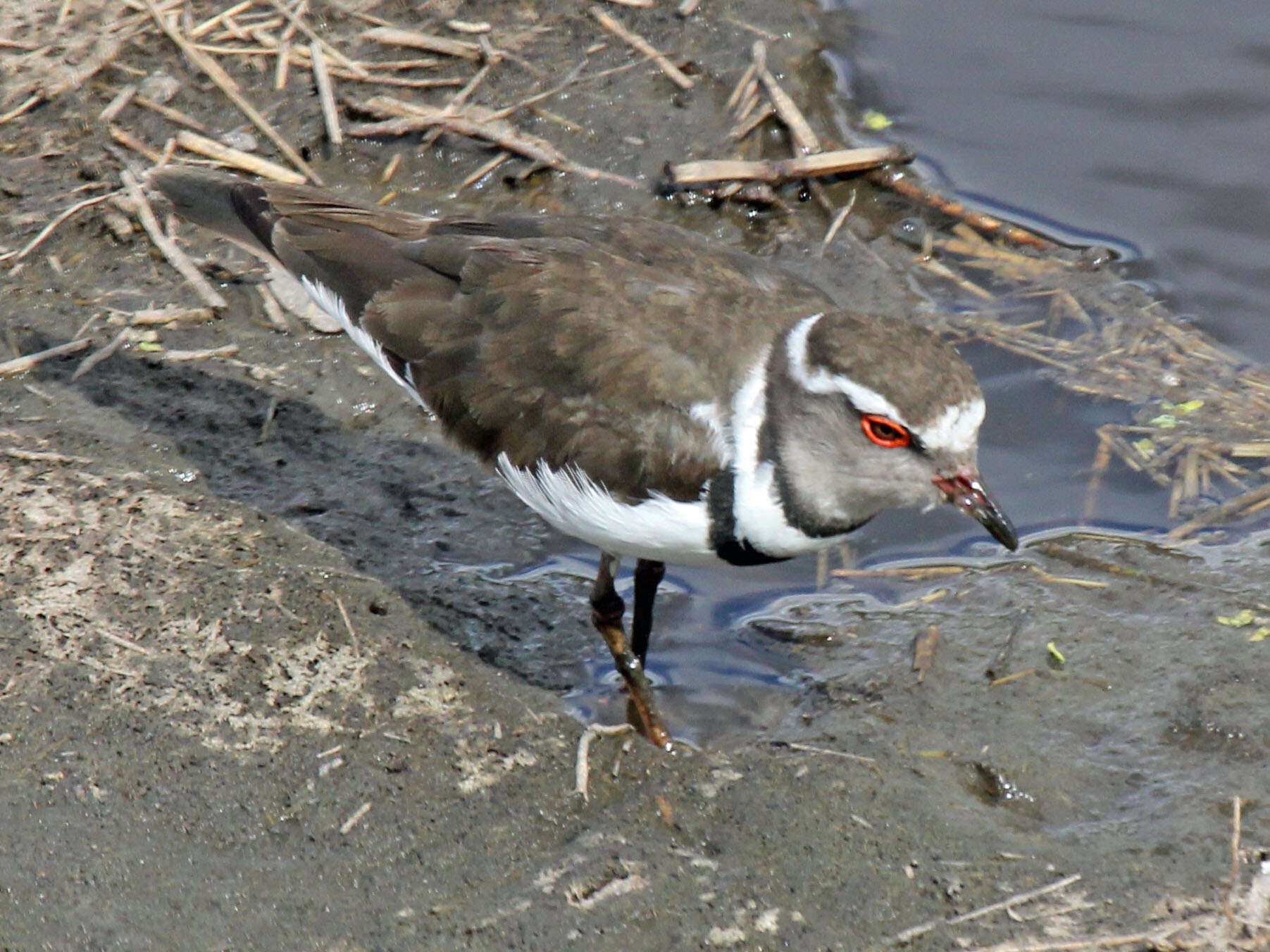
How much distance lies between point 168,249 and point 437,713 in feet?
A: 10.6

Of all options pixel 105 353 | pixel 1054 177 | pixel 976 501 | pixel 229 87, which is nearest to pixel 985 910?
pixel 976 501

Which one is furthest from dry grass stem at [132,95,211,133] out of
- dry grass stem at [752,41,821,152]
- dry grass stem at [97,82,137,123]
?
dry grass stem at [752,41,821,152]

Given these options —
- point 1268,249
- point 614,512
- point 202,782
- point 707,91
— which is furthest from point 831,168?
point 202,782

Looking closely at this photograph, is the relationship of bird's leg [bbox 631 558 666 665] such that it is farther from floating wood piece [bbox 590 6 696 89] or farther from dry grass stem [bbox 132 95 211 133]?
dry grass stem [bbox 132 95 211 133]

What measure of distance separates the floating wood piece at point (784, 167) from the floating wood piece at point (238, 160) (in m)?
1.99

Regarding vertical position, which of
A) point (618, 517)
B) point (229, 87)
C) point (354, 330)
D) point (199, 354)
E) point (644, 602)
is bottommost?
point (644, 602)

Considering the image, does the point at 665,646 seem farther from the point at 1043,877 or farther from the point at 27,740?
the point at 27,740

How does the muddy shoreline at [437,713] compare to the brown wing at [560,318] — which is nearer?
the muddy shoreline at [437,713]

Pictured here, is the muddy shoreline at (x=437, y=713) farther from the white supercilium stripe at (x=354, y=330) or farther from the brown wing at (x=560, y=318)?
the brown wing at (x=560, y=318)

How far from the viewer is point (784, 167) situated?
305 inches

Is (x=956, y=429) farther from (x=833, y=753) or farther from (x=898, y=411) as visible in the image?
(x=833, y=753)

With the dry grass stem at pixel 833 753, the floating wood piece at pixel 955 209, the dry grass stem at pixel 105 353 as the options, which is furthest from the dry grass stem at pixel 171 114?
the dry grass stem at pixel 833 753

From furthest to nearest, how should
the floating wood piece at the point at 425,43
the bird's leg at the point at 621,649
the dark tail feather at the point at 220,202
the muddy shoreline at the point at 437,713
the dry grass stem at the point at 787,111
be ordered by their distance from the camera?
the floating wood piece at the point at 425,43 → the dry grass stem at the point at 787,111 → the dark tail feather at the point at 220,202 → the bird's leg at the point at 621,649 → the muddy shoreline at the point at 437,713

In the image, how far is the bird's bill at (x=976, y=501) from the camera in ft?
15.5
